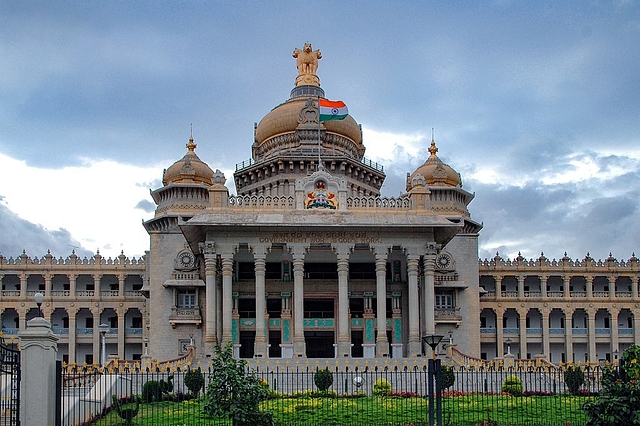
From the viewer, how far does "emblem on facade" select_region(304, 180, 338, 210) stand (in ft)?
155

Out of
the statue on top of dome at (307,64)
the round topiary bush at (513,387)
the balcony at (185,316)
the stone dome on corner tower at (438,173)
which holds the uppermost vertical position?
the statue on top of dome at (307,64)

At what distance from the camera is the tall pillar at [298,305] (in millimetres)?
45188

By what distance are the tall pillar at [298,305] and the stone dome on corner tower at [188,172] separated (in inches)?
645

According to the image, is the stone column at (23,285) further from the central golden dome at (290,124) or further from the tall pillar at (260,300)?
the tall pillar at (260,300)

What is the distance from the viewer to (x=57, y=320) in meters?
72.6

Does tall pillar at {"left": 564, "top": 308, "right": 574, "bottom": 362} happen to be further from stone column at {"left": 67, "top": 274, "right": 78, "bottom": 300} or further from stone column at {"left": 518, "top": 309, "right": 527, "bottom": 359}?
stone column at {"left": 67, "top": 274, "right": 78, "bottom": 300}

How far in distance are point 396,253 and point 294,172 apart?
12235 millimetres

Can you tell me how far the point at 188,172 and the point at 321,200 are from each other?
1639cm

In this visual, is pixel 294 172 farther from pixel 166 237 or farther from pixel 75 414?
pixel 75 414

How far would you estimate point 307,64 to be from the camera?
217 ft

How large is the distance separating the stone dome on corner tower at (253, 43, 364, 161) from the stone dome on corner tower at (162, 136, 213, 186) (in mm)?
4621

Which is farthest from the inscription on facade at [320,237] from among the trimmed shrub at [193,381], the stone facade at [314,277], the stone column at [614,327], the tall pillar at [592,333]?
the stone column at [614,327]

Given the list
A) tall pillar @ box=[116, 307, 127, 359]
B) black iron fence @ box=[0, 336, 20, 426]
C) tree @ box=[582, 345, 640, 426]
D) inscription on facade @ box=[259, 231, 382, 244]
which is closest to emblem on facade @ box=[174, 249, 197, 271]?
inscription on facade @ box=[259, 231, 382, 244]

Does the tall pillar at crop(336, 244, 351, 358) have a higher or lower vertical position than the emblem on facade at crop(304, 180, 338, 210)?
lower
